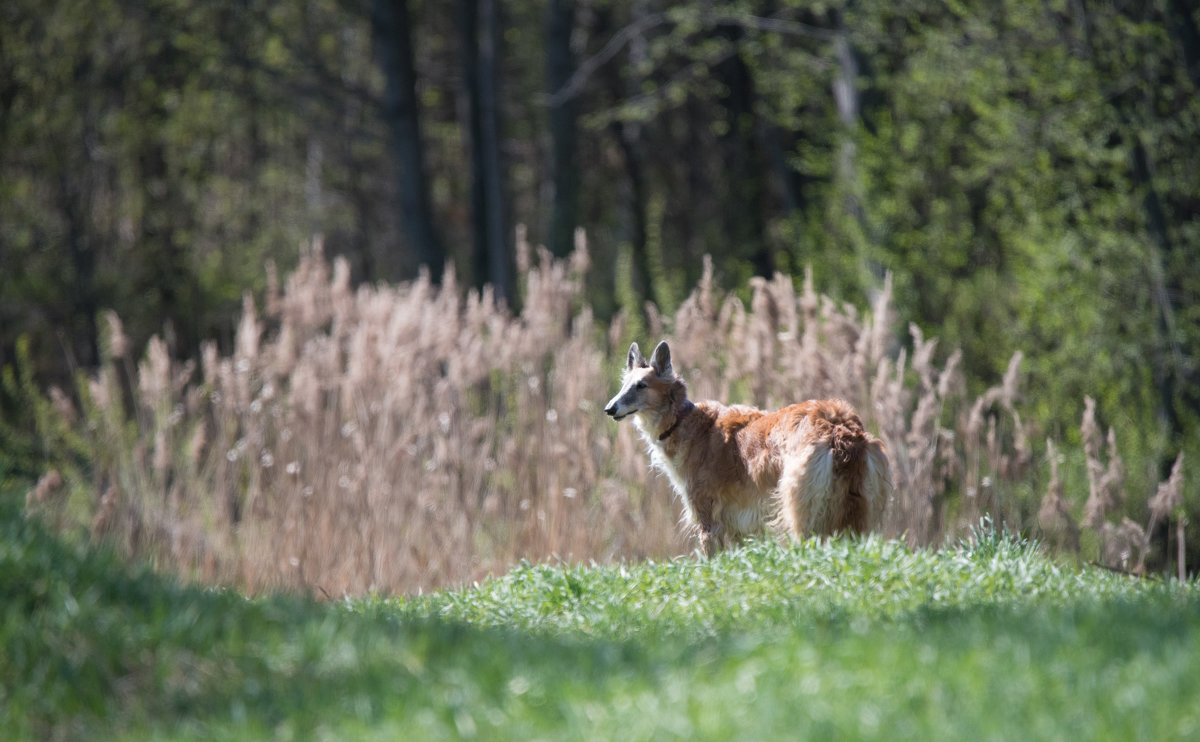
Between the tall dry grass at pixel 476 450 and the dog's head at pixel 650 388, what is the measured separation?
1063mm

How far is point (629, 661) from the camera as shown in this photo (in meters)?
3.93

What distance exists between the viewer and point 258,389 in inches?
372

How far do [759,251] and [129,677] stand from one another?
18.0 meters

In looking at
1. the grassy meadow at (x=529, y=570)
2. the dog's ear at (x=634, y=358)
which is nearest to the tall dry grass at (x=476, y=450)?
the grassy meadow at (x=529, y=570)

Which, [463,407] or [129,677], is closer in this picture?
[129,677]

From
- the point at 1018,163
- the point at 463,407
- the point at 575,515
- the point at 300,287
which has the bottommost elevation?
the point at 575,515

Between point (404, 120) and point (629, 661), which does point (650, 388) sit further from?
point (404, 120)

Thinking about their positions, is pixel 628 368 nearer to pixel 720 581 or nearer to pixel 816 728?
pixel 720 581

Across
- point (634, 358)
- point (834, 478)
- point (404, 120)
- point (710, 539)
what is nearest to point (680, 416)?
point (634, 358)

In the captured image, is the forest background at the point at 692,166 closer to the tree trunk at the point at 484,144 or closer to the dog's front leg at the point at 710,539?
the tree trunk at the point at 484,144

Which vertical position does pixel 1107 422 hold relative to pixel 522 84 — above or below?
below

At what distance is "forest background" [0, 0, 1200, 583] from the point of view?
32.6 ft

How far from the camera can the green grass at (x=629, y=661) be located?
3.31 m

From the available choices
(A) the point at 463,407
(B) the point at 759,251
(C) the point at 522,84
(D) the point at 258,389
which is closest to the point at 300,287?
(D) the point at 258,389
